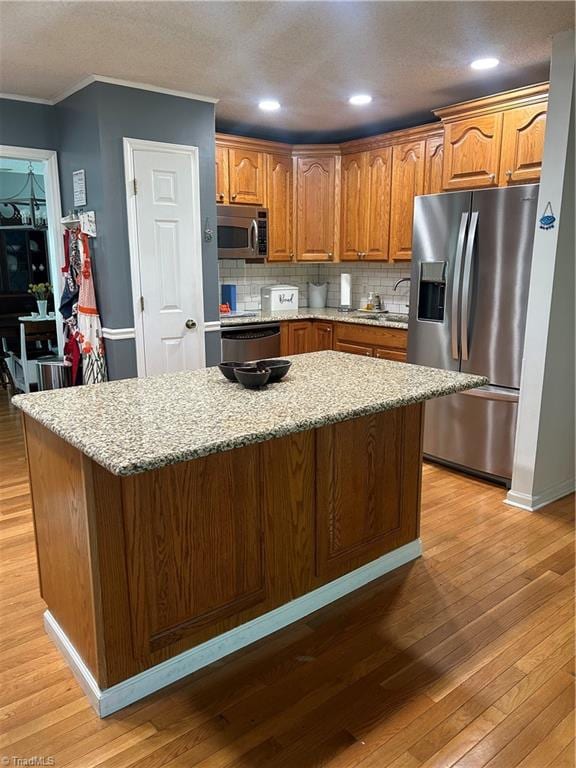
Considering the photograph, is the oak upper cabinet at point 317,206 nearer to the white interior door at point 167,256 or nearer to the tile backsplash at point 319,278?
the tile backsplash at point 319,278

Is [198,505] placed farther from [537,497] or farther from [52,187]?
[52,187]

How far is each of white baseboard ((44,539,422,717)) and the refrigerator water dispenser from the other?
180cm

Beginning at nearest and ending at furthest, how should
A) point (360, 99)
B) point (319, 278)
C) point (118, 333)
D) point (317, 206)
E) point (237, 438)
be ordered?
point (237, 438), point (118, 333), point (360, 99), point (317, 206), point (319, 278)

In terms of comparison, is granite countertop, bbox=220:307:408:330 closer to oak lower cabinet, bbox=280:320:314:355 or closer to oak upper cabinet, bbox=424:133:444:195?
oak lower cabinet, bbox=280:320:314:355

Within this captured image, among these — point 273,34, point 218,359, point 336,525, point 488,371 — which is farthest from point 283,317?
point 336,525

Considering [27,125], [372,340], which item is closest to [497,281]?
[372,340]

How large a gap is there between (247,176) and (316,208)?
2.39 feet

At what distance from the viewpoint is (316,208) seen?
5195 mm

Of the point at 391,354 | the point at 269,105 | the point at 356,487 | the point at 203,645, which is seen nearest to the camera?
the point at 203,645

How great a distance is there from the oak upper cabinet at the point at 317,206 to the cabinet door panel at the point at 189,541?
3.64 meters

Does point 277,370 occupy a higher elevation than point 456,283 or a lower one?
lower

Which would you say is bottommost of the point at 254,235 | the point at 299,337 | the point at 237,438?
the point at 299,337

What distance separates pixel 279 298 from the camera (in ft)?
17.6

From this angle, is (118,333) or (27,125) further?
(27,125)
